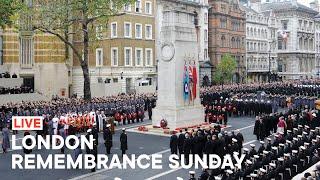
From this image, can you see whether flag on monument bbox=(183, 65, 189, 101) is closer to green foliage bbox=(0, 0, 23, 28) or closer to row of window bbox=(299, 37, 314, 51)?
green foliage bbox=(0, 0, 23, 28)

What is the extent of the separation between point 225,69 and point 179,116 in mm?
36337

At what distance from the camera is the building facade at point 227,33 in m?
64.2

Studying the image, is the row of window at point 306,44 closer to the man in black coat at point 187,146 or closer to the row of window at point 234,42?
the row of window at point 234,42

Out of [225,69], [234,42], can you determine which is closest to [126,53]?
[225,69]

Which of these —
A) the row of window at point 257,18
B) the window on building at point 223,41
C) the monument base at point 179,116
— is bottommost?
the monument base at point 179,116

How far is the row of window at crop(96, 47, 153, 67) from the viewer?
48375 millimetres

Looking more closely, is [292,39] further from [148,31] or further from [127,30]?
[127,30]

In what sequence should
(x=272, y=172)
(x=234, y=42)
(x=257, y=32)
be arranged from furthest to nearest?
1. (x=257, y=32)
2. (x=234, y=42)
3. (x=272, y=172)

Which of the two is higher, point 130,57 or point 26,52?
point 26,52

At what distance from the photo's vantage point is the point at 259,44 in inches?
3024

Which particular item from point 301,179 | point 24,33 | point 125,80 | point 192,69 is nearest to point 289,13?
point 125,80

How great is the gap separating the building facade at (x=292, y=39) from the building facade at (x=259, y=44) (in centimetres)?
380

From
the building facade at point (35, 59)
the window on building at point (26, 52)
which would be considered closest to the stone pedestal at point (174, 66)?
the building facade at point (35, 59)

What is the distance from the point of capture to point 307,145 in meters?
15.8
